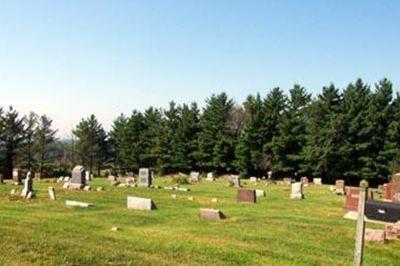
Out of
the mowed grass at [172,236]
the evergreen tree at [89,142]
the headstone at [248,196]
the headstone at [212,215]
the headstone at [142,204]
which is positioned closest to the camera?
the mowed grass at [172,236]

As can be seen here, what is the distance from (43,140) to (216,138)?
28.7 m

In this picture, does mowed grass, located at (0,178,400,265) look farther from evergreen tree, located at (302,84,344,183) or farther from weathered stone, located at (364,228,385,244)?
evergreen tree, located at (302,84,344,183)

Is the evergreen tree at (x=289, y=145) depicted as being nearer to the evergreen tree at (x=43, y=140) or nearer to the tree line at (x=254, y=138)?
the tree line at (x=254, y=138)

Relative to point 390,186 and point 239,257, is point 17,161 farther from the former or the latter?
point 239,257

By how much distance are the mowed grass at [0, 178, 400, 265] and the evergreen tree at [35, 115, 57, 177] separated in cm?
5957

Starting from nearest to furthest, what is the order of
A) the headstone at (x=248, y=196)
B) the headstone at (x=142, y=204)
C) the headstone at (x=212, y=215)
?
the headstone at (x=212, y=215)
the headstone at (x=142, y=204)
the headstone at (x=248, y=196)

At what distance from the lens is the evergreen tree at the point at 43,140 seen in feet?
280

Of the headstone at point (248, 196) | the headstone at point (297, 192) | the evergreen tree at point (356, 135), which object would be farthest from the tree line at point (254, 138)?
the headstone at point (248, 196)

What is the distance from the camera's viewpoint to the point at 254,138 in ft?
235

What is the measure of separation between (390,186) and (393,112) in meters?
30.8

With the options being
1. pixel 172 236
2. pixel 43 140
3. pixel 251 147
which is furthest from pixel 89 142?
pixel 172 236

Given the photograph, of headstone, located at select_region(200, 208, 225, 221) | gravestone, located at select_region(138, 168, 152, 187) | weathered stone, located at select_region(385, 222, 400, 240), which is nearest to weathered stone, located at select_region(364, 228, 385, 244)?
weathered stone, located at select_region(385, 222, 400, 240)

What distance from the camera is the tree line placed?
211ft

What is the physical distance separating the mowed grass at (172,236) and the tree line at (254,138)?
3837 cm
